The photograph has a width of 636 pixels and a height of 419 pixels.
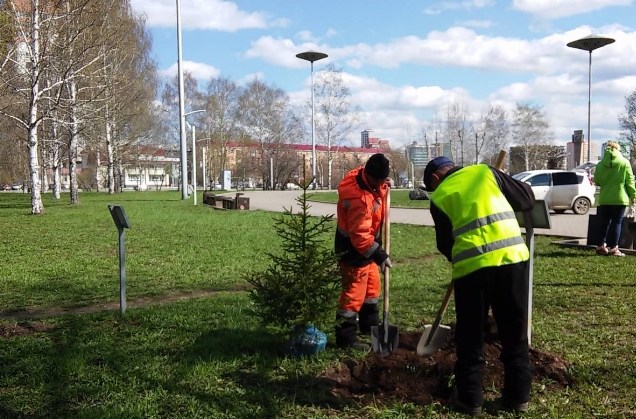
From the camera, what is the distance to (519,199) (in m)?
3.59

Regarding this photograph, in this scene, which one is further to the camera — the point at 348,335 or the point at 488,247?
the point at 348,335

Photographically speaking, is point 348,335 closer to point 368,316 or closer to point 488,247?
point 368,316

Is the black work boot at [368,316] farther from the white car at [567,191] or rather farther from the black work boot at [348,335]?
the white car at [567,191]

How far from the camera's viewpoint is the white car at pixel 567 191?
20.5 meters

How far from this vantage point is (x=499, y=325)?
3.55 m

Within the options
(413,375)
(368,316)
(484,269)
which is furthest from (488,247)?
(368,316)

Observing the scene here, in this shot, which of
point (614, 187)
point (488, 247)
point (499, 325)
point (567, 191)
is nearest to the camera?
point (488, 247)

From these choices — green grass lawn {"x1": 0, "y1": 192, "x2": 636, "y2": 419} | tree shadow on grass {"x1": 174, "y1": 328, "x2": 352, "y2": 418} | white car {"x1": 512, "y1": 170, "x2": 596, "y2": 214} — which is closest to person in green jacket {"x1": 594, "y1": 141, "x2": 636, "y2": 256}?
green grass lawn {"x1": 0, "y1": 192, "x2": 636, "y2": 419}

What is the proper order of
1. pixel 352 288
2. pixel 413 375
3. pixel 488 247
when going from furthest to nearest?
pixel 352 288
pixel 413 375
pixel 488 247

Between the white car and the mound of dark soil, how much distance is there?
17601mm

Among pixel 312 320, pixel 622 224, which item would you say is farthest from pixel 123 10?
pixel 312 320

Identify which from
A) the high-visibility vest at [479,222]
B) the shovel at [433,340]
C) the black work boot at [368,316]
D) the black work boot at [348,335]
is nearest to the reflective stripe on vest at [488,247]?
the high-visibility vest at [479,222]

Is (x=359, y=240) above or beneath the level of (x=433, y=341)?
above

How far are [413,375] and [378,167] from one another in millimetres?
1632
